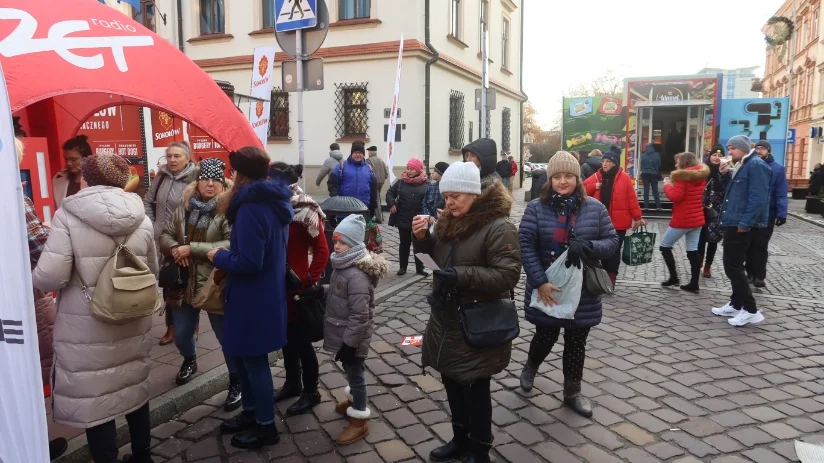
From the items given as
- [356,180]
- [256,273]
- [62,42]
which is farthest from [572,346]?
[356,180]

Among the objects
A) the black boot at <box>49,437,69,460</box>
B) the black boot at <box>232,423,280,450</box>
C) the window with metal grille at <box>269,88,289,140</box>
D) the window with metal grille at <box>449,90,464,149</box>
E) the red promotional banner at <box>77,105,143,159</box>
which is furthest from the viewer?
the window with metal grille at <box>449,90,464,149</box>

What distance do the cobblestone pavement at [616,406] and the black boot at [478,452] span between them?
250 millimetres

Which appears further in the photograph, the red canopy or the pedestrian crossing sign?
the pedestrian crossing sign

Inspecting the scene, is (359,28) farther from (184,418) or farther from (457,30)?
(184,418)

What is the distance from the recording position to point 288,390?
4.16 meters

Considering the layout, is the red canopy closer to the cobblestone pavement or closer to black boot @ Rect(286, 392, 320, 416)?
black boot @ Rect(286, 392, 320, 416)

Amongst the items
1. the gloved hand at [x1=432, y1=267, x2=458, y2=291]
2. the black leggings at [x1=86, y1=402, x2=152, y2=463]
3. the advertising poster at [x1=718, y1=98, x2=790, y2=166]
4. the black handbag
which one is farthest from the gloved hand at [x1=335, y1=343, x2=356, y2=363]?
the advertising poster at [x1=718, y1=98, x2=790, y2=166]

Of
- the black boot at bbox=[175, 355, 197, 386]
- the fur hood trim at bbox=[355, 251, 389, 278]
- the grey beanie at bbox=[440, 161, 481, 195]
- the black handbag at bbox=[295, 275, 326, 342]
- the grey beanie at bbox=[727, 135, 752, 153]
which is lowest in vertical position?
the black boot at bbox=[175, 355, 197, 386]

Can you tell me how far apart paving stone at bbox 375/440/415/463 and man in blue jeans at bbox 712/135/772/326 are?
409cm

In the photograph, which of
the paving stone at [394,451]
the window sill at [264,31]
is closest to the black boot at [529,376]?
the paving stone at [394,451]

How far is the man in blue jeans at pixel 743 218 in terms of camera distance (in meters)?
5.81

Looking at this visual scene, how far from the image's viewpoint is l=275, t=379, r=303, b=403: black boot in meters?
4.14

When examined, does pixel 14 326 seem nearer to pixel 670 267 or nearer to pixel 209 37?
pixel 670 267

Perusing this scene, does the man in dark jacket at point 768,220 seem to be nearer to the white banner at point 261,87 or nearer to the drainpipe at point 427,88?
the white banner at point 261,87
